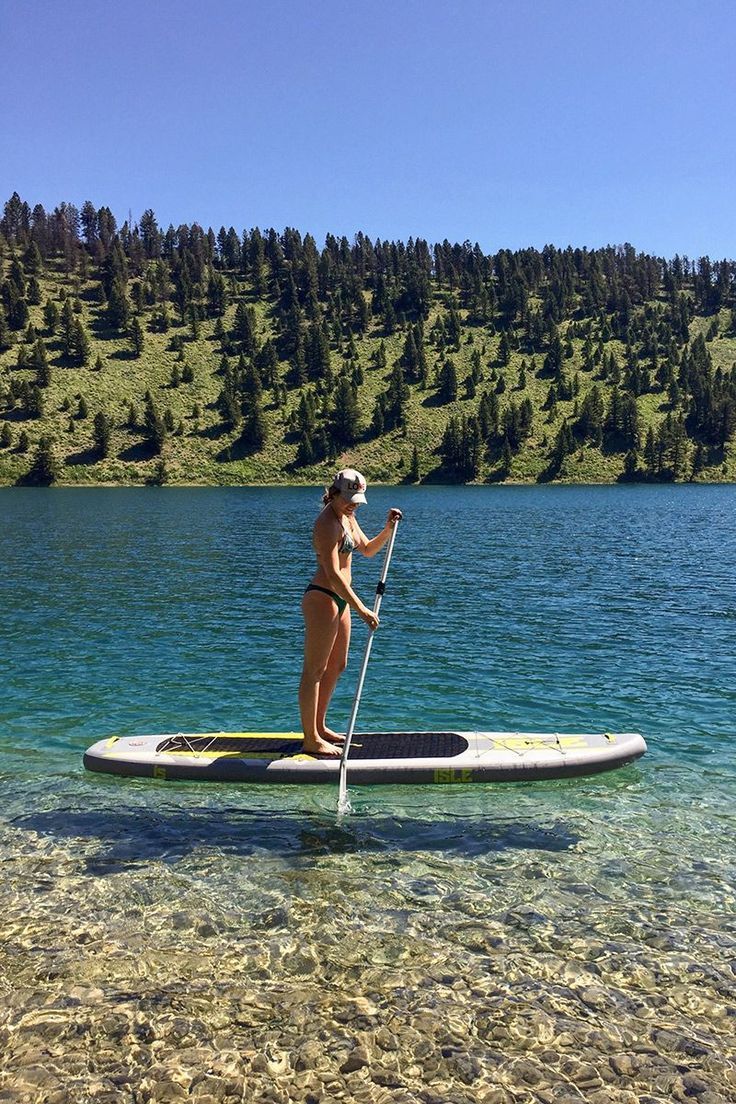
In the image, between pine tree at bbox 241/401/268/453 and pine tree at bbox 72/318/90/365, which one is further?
pine tree at bbox 72/318/90/365

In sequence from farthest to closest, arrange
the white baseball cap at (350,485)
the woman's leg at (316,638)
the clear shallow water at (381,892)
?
the woman's leg at (316,638) → the white baseball cap at (350,485) → the clear shallow water at (381,892)

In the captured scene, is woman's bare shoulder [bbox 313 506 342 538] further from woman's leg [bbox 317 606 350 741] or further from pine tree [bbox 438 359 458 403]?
pine tree [bbox 438 359 458 403]

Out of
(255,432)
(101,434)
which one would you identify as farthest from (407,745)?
(255,432)

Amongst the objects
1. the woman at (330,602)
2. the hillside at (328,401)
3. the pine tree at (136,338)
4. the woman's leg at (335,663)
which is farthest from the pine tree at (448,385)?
the woman at (330,602)

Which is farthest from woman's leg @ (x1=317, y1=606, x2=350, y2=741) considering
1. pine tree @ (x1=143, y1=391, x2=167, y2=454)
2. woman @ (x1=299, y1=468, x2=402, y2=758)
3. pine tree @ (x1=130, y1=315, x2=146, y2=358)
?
pine tree @ (x1=130, y1=315, x2=146, y2=358)

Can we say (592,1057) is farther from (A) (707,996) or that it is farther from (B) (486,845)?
(B) (486,845)

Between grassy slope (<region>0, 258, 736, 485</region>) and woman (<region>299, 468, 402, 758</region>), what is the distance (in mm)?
112909

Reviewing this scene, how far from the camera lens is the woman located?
9.80 m

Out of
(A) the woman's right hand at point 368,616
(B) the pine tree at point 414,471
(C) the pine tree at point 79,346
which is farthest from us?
(C) the pine tree at point 79,346

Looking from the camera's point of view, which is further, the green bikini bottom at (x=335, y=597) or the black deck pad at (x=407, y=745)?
the black deck pad at (x=407, y=745)

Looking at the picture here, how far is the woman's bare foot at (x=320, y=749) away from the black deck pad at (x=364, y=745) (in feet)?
0.64

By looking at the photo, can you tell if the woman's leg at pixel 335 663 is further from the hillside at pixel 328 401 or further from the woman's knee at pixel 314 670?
the hillside at pixel 328 401

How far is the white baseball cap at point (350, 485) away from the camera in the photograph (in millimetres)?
9539

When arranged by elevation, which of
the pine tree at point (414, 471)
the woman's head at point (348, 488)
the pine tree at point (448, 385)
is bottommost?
the pine tree at point (414, 471)
